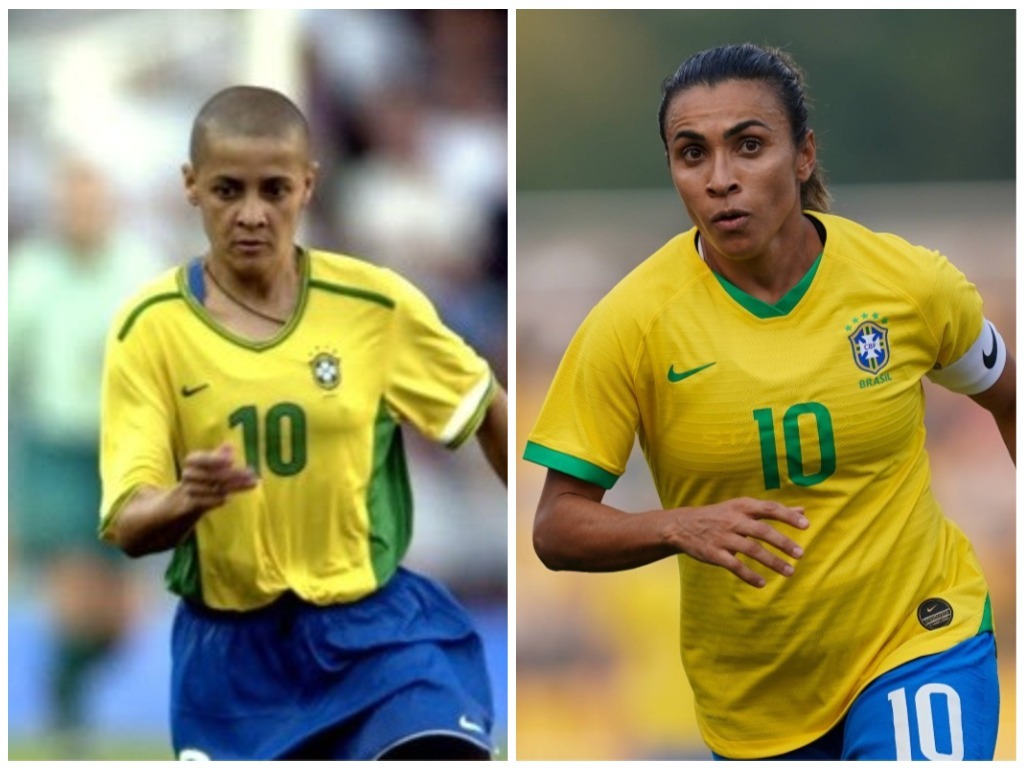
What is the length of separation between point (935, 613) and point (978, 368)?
0.63m

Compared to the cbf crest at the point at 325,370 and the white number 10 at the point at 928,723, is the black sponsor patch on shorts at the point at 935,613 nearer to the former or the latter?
the white number 10 at the point at 928,723

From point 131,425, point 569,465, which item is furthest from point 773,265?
point 131,425

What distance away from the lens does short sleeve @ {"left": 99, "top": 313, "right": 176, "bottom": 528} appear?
4844 millimetres

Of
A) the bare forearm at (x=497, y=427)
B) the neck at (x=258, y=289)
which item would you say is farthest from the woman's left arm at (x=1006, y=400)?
the neck at (x=258, y=289)

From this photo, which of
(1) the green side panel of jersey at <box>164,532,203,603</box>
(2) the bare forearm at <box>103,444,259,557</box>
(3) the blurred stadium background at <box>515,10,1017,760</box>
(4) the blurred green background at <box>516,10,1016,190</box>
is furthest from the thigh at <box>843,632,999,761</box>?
(1) the green side panel of jersey at <box>164,532,203,603</box>

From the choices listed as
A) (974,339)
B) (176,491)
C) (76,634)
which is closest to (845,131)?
(974,339)

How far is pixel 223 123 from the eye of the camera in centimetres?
494

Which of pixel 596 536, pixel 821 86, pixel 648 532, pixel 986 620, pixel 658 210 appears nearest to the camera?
pixel 648 532

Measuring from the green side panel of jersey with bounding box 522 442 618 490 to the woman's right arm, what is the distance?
2 cm

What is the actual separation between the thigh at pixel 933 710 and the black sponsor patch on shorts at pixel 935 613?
0.24ft

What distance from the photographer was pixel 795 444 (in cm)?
453

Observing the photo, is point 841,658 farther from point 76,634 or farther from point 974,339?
point 76,634

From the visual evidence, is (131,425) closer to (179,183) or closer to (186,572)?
(186,572)

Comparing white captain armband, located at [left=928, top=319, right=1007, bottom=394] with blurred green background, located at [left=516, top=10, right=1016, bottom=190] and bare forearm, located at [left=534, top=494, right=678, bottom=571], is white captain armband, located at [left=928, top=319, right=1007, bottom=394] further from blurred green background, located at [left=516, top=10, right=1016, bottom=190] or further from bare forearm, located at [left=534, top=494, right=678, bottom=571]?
bare forearm, located at [left=534, top=494, right=678, bottom=571]
